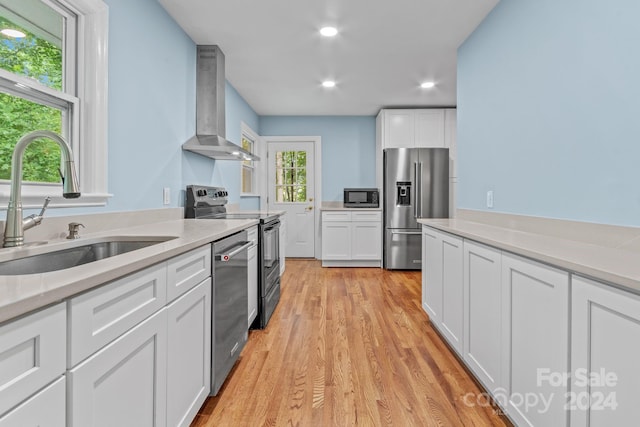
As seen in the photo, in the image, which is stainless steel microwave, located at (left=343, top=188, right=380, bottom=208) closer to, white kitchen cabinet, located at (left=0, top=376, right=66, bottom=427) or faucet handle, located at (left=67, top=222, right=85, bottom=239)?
faucet handle, located at (left=67, top=222, right=85, bottom=239)

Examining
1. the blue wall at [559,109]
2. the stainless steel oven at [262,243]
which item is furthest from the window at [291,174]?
the blue wall at [559,109]

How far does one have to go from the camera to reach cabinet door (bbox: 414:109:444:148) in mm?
5184

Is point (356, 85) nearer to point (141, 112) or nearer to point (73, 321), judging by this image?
point (141, 112)

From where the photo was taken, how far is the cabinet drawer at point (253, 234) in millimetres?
2558

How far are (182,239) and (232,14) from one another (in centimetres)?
195

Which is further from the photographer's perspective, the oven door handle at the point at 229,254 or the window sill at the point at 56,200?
the oven door handle at the point at 229,254

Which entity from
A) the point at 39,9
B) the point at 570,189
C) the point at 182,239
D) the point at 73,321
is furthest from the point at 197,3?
the point at 570,189

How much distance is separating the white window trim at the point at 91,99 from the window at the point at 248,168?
115 inches

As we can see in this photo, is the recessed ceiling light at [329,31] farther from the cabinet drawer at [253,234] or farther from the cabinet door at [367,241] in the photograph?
the cabinet door at [367,241]

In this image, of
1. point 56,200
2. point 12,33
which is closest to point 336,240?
point 56,200

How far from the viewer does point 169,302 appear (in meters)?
1.28

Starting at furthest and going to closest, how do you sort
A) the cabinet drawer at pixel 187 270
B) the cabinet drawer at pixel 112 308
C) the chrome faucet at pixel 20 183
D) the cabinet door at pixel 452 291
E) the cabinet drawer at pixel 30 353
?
the cabinet door at pixel 452 291
the cabinet drawer at pixel 187 270
the chrome faucet at pixel 20 183
the cabinet drawer at pixel 112 308
the cabinet drawer at pixel 30 353

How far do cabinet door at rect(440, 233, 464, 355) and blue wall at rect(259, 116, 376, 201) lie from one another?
3.53 meters

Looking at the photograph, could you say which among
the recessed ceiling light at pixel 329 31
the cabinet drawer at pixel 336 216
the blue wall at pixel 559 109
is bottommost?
the cabinet drawer at pixel 336 216
